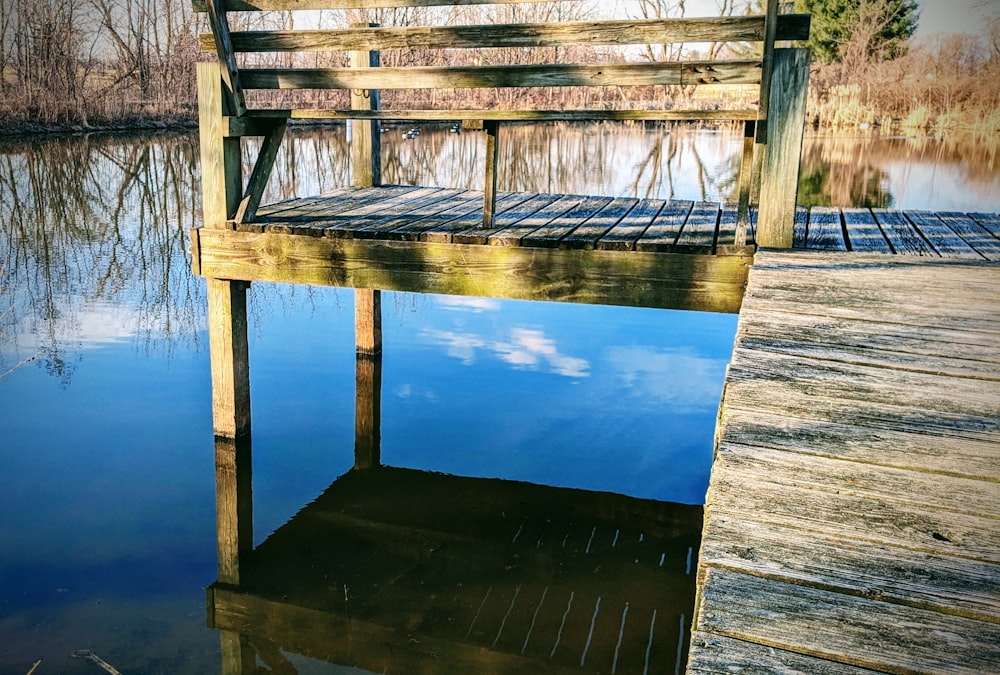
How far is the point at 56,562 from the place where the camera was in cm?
459

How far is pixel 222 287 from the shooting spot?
5438 millimetres

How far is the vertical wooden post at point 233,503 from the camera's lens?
4830 millimetres

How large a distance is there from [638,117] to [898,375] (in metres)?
2.21

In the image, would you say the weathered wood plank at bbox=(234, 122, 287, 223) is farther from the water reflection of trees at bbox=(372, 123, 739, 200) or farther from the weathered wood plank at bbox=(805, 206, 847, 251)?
the water reflection of trees at bbox=(372, 123, 739, 200)

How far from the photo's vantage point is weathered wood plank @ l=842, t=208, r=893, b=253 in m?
4.55

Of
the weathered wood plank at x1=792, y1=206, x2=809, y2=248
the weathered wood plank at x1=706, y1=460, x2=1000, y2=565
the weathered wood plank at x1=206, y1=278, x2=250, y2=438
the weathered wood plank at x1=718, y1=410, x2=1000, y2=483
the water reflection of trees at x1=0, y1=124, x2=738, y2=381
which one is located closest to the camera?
the weathered wood plank at x1=706, y1=460, x2=1000, y2=565

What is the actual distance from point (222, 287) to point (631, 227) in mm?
2438

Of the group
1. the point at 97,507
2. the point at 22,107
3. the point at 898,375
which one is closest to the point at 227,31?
the point at 97,507

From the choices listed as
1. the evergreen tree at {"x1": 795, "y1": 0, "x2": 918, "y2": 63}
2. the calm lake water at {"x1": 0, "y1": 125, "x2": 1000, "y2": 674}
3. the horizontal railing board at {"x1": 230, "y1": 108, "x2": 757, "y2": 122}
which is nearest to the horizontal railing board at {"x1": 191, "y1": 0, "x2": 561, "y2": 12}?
the horizontal railing board at {"x1": 230, "y1": 108, "x2": 757, "y2": 122}

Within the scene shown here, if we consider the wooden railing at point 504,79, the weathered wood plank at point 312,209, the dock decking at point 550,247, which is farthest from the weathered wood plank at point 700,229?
the weathered wood plank at point 312,209

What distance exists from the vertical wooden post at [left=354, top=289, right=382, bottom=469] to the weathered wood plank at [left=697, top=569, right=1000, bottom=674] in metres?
5.13

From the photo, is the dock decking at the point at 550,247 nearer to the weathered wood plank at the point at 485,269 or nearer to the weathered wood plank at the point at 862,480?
the weathered wood plank at the point at 485,269

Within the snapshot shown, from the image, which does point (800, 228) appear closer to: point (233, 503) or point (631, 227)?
point (631, 227)

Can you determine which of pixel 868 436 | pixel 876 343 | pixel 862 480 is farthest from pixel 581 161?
pixel 862 480
